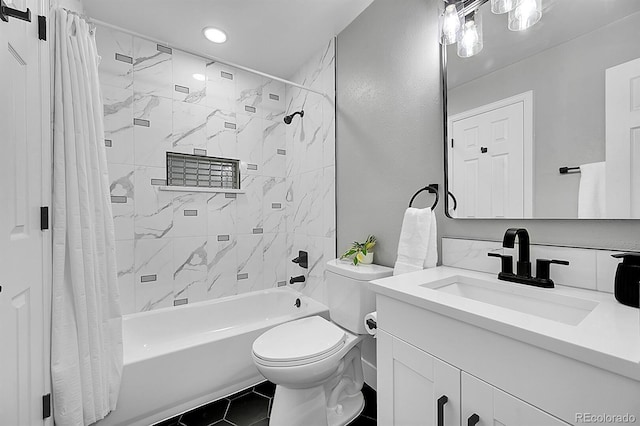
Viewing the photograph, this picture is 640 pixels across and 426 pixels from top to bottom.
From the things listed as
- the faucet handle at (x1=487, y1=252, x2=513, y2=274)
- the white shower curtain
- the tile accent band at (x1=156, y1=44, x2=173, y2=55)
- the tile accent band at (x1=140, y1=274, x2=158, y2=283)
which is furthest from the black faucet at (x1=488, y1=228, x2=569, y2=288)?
the tile accent band at (x1=156, y1=44, x2=173, y2=55)

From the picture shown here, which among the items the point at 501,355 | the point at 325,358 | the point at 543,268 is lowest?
the point at 325,358

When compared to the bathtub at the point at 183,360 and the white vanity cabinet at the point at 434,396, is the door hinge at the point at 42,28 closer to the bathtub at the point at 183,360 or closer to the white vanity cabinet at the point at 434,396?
the bathtub at the point at 183,360

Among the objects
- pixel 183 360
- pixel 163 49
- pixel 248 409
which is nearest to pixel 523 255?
pixel 248 409

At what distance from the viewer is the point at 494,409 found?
703 millimetres

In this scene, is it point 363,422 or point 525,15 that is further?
point 363,422

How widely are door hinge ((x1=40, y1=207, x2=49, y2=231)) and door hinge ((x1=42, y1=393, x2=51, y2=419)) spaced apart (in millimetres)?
687

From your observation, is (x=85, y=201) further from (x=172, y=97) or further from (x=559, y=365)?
(x=559, y=365)

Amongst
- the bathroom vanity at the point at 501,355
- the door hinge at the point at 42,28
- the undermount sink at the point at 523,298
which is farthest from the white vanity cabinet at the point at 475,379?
the door hinge at the point at 42,28

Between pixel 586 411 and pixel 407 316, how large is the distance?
1.47ft

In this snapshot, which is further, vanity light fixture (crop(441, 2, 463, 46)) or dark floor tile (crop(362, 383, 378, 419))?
dark floor tile (crop(362, 383, 378, 419))

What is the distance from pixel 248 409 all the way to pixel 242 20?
255cm

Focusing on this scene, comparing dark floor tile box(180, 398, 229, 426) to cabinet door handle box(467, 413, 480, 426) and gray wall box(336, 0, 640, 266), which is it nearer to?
gray wall box(336, 0, 640, 266)

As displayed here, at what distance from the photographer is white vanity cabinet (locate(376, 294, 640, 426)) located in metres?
0.56

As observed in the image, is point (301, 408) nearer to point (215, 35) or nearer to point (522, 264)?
point (522, 264)
